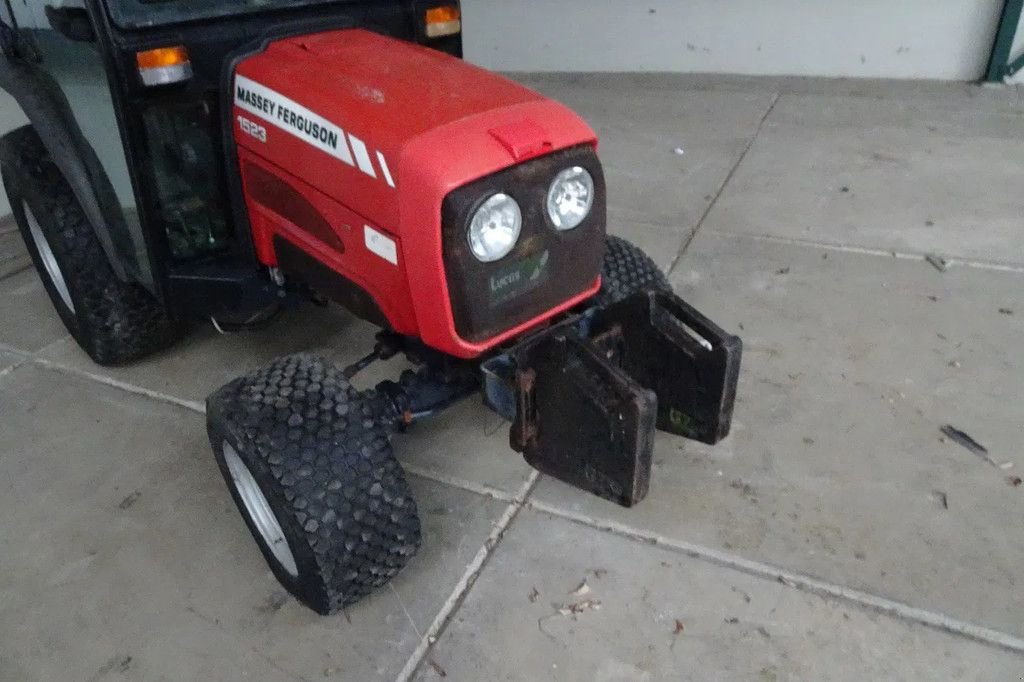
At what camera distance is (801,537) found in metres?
2.05

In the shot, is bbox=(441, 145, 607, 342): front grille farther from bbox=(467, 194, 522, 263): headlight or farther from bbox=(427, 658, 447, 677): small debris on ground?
bbox=(427, 658, 447, 677): small debris on ground

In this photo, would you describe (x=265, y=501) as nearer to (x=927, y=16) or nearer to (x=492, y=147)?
(x=492, y=147)

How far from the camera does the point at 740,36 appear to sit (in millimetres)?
5461

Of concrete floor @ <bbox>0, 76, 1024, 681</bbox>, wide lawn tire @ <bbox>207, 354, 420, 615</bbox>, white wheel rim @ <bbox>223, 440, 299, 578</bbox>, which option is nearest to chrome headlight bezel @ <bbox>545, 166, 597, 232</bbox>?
wide lawn tire @ <bbox>207, 354, 420, 615</bbox>

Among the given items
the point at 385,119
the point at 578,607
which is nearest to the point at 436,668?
the point at 578,607

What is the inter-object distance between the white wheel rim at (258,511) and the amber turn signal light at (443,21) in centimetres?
131

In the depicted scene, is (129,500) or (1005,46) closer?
(129,500)

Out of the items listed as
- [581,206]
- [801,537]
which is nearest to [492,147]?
[581,206]

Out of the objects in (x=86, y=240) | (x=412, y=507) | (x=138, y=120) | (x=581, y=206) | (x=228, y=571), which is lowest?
(x=228, y=571)

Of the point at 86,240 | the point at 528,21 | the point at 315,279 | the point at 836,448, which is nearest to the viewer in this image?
A: the point at 315,279

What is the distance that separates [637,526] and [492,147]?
1037mm

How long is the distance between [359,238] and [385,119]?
0.28 meters

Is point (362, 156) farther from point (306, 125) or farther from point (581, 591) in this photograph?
point (581, 591)

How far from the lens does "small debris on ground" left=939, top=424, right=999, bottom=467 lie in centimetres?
228
